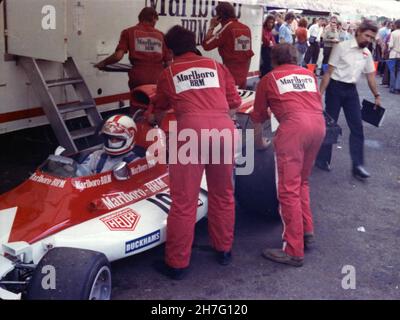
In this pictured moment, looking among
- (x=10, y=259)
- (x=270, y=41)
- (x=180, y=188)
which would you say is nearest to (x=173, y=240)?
(x=180, y=188)

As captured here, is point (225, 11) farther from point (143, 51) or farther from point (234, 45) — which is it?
point (143, 51)

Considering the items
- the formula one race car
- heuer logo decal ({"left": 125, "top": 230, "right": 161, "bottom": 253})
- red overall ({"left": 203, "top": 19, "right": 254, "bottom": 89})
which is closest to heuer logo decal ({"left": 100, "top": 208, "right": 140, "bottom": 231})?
the formula one race car

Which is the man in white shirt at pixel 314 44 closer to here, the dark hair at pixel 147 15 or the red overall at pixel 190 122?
the dark hair at pixel 147 15

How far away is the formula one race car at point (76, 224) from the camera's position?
314 centimetres

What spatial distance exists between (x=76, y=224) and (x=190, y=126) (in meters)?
1.06

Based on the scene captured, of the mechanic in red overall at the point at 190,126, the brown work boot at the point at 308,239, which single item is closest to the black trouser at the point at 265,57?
the brown work boot at the point at 308,239

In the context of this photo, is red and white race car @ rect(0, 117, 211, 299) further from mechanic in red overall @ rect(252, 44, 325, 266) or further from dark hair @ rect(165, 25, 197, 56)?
dark hair @ rect(165, 25, 197, 56)

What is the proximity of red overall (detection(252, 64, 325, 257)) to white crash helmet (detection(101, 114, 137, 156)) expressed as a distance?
1.08 metres

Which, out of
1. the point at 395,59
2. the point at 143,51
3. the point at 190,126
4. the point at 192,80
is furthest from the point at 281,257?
the point at 395,59

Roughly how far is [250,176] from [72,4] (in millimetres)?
3276

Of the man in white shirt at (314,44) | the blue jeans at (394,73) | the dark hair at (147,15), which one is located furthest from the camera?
the man in white shirt at (314,44)

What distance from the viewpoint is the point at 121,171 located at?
4.30 metres

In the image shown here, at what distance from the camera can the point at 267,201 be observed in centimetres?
509

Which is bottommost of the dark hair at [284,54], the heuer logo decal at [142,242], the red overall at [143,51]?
the heuer logo decal at [142,242]
